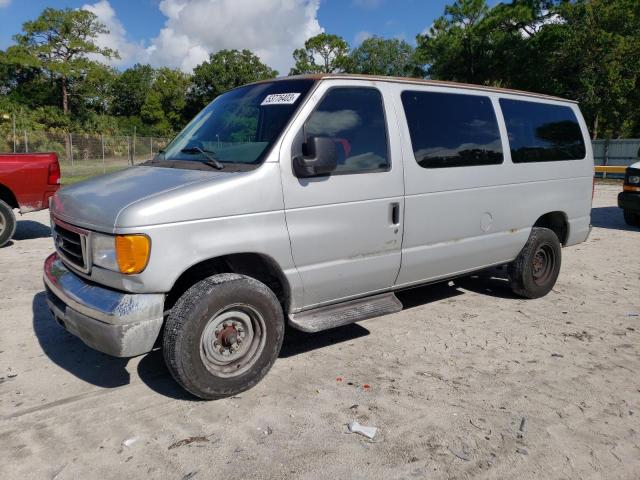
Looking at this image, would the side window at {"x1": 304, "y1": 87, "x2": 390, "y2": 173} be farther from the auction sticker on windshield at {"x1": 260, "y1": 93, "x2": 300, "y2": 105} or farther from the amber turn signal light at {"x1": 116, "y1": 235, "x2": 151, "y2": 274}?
the amber turn signal light at {"x1": 116, "y1": 235, "x2": 151, "y2": 274}

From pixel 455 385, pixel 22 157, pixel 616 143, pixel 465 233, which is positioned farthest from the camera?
pixel 616 143

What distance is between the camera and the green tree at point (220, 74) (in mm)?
64062

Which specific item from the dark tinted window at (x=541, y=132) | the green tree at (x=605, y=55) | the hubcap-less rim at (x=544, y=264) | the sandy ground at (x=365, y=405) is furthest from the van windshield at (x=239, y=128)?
the green tree at (x=605, y=55)

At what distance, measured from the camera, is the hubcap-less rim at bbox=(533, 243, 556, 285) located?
227 inches

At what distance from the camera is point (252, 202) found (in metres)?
3.47

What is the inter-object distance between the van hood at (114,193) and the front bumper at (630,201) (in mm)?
9390

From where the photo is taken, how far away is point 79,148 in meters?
25.2

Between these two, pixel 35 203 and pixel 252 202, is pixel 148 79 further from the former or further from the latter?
pixel 252 202

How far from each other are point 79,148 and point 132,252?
24856 millimetres

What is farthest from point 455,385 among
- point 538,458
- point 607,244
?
point 607,244

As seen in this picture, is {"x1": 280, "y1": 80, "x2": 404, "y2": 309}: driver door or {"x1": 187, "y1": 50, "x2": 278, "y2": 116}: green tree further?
{"x1": 187, "y1": 50, "x2": 278, "y2": 116}: green tree

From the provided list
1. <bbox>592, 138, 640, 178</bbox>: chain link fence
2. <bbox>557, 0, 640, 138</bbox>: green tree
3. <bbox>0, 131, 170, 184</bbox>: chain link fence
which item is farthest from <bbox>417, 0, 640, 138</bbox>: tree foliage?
<bbox>0, 131, 170, 184</bbox>: chain link fence

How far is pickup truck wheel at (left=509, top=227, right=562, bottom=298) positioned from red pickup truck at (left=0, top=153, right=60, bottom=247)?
7.08m

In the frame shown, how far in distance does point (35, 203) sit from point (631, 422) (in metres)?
8.44
